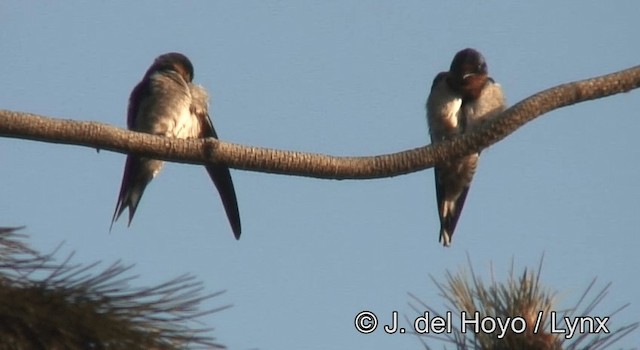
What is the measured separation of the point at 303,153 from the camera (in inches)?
130

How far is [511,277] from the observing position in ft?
8.94

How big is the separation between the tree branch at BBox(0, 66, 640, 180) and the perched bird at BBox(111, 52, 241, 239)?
2813 millimetres

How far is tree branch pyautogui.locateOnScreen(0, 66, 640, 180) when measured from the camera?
10.3 ft

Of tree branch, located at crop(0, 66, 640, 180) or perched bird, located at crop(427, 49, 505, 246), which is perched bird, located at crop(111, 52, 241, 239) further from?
tree branch, located at crop(0, 66, 640, 180)

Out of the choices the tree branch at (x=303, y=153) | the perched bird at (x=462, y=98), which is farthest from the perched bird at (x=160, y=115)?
the tree branch at (x=303, y=153)

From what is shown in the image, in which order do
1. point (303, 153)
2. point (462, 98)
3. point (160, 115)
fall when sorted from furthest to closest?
1. point (462, 98)
2. point (160, 115)
3. point (303, 153)

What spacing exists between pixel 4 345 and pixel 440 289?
1.15 metres

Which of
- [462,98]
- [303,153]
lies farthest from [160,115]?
[303,153]

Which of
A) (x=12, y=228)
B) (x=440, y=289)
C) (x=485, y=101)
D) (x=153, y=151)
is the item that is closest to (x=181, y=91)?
(x=485, y=101)

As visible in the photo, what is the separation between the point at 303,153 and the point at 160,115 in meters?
3.07

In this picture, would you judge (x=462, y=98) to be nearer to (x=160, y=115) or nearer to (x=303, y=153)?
(x=160, y=115)

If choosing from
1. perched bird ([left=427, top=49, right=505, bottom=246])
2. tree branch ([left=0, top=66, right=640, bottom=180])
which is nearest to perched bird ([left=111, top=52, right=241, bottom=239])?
perched bird ([left=427, top=49, right=505, bottom=246])

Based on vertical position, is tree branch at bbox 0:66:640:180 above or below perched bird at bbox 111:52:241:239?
below

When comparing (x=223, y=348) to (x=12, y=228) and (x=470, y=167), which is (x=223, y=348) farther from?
(x=470, y=167)
